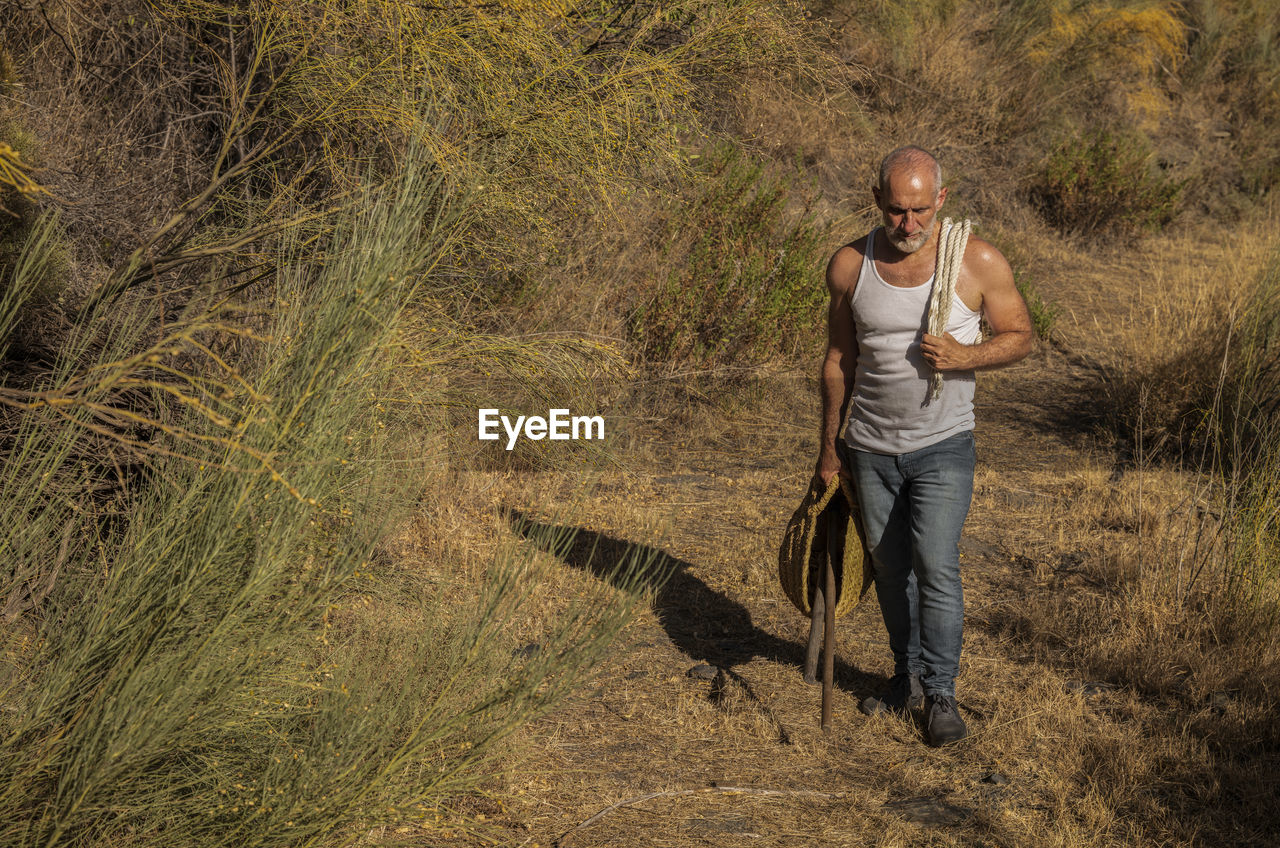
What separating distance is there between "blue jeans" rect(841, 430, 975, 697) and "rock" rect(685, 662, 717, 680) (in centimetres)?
77

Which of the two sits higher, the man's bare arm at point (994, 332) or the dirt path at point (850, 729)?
the man's bare arm at point (994, 332)

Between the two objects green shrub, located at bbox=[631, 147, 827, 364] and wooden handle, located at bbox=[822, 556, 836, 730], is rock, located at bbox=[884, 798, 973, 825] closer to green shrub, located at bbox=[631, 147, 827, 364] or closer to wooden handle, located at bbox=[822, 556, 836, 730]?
wooden handle, located at bbox=[822, 556, 836, 730]

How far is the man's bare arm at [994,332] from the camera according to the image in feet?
12.3

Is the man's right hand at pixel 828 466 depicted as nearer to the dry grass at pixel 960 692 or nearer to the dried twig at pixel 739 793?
the dry grass at pixel 960 692

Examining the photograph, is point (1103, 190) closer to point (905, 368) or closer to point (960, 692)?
point (960, 692)

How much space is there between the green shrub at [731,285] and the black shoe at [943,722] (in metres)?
4.46

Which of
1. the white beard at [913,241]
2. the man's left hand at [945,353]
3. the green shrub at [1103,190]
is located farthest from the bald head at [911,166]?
the green shrub at [1103,190]

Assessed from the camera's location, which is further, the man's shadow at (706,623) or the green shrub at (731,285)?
the green shrub at (731,285)

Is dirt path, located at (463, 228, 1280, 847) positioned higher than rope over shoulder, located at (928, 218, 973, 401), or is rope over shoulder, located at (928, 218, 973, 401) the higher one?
rope over shoulder, located at (928, 218, 973, 401)

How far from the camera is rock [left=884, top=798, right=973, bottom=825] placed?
11.7 ft

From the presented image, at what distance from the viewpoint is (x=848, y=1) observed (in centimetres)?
1277

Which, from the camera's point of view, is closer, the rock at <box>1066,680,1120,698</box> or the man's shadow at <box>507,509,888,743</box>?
the rock at <box>1066,680,1120,698</box>

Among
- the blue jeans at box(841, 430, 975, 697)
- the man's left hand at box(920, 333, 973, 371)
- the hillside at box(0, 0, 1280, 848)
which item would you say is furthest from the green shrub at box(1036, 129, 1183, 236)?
the man's left hand at box(920, 333, 973, 371)

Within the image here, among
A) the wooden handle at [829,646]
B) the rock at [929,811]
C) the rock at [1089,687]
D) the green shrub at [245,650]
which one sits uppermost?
the green shrub at [245,650]
